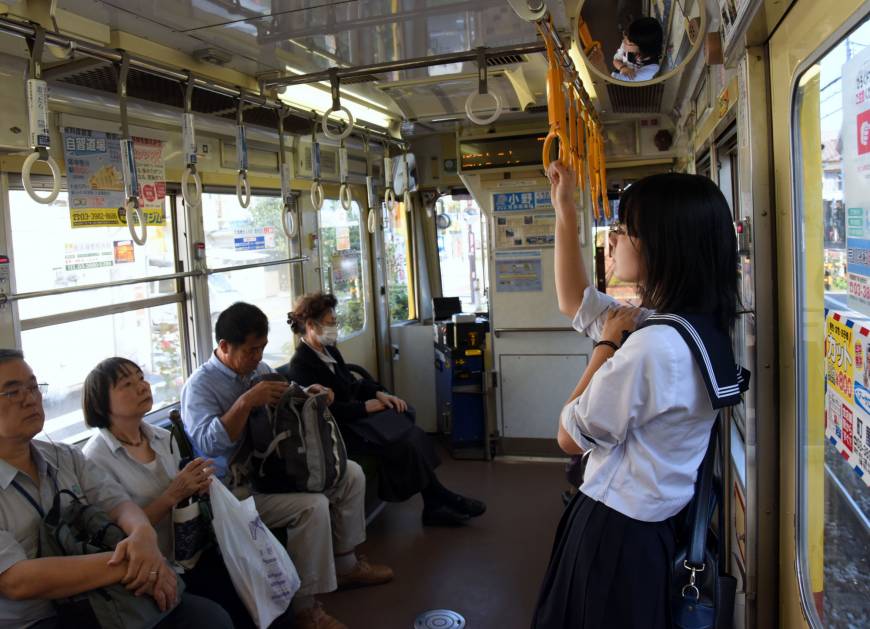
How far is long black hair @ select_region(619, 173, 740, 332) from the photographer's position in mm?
1354

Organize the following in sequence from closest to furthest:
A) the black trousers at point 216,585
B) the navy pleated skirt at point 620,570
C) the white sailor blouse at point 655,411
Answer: the white sailor blouse at point 655,411 < the navy pleated skirt at point 620,570 < the black trousers at point 216,585

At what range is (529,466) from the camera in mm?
5562

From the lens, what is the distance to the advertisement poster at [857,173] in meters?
1.04

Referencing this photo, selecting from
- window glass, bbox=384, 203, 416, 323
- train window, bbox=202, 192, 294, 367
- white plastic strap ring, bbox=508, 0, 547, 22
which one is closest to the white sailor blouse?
white plastic strap ring, bbox=508, 0, 547, 22

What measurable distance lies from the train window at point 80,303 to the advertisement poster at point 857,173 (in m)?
2.97

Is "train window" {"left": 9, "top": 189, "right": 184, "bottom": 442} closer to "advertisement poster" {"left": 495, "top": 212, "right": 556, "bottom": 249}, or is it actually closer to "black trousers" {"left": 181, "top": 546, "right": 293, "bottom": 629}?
"black trousers" {"left": 181, "top": 546, "right": 293, "bottom": 629}

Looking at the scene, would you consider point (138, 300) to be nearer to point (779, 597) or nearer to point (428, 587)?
point (428, 587)

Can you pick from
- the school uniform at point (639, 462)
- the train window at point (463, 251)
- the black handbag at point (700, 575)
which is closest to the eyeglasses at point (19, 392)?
the school uniform at point (639, 462)

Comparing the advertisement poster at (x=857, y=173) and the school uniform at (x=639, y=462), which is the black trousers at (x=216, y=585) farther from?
the advertisement poster at (x=857, y=173)

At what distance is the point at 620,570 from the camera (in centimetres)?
142

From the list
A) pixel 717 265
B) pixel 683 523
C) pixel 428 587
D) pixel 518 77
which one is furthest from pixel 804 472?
pixel 518 77

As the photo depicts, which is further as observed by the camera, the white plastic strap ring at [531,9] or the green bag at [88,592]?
the green bag at [88,592]

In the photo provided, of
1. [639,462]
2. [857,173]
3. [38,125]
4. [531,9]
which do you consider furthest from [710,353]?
[38,125]

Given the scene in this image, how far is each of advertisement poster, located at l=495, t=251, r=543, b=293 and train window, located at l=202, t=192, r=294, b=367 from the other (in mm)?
1617
